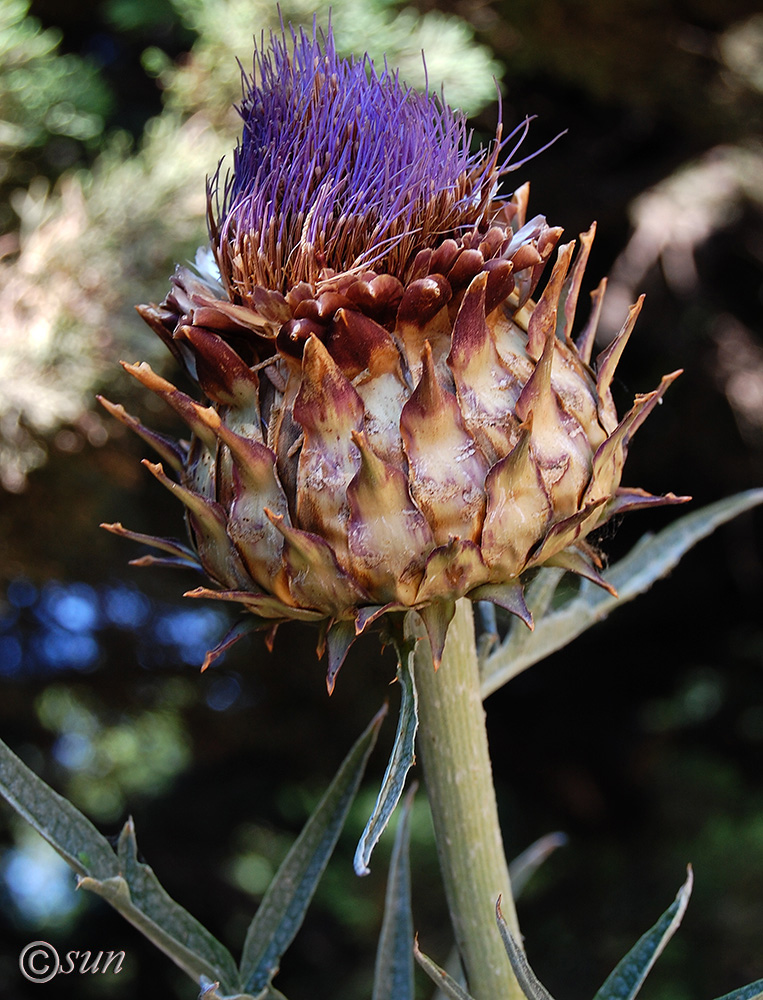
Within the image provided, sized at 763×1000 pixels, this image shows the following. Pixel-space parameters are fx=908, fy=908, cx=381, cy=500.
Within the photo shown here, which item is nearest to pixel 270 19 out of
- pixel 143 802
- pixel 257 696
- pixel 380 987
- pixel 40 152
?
pixel 40 152

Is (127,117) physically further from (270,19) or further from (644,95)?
(644,95)

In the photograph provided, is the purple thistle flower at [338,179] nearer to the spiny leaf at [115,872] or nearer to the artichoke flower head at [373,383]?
the artichoke flower head at [373,383]

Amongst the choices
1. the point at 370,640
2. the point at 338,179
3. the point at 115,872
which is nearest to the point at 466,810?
the point at 115,872

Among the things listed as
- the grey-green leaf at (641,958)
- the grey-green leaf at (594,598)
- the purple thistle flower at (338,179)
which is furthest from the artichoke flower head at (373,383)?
the grey-green leaf at (641,958)

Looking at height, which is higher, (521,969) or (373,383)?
(373,383)

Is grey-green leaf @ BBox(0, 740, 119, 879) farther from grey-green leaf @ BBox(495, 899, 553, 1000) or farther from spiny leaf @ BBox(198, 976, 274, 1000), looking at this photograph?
grey-green leaf @ BBox(495, 899, 553, 1000)

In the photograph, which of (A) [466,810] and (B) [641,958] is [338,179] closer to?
(A) [466,810]
